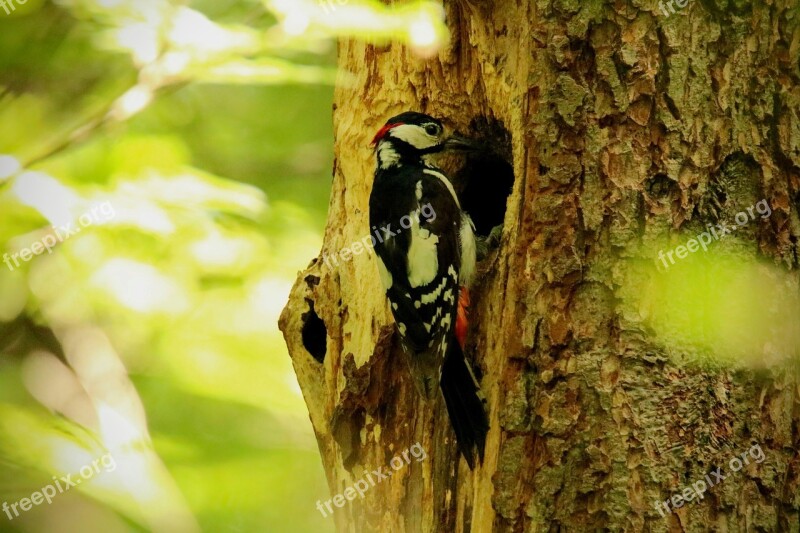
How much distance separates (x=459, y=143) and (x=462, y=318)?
787 millimetres

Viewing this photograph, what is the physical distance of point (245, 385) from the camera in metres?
4.39

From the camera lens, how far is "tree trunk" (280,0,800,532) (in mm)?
2355

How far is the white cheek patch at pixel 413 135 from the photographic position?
322 cm

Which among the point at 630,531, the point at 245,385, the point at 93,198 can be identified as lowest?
the point at 630,531

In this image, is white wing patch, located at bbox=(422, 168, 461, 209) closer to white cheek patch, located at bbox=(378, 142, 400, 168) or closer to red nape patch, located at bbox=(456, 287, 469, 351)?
white cheek patch, located at bbox=(378, 142, 400, 168)

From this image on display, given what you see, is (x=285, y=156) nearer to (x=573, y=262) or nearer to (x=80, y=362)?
(x=80, y=362)

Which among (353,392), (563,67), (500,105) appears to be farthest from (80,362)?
(563,67)

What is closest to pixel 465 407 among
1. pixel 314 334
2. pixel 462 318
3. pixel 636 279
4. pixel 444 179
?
pixel 462 318

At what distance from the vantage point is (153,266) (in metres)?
4.43

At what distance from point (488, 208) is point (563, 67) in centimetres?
141

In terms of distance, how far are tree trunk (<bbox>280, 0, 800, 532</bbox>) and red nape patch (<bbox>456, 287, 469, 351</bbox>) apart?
0.18 meters

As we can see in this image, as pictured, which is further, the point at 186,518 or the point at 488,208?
the point at 186,518

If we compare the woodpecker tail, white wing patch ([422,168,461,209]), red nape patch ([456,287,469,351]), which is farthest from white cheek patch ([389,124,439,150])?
the woodpecker tail

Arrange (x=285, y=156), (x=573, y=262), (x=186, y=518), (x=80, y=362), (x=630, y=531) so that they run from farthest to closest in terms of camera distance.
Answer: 1. (x=285, y=156)
2. (x=80, y=362)
3. (x=186, y=518)
4. (x=573, y=262)
5. (x=630, y=531)
